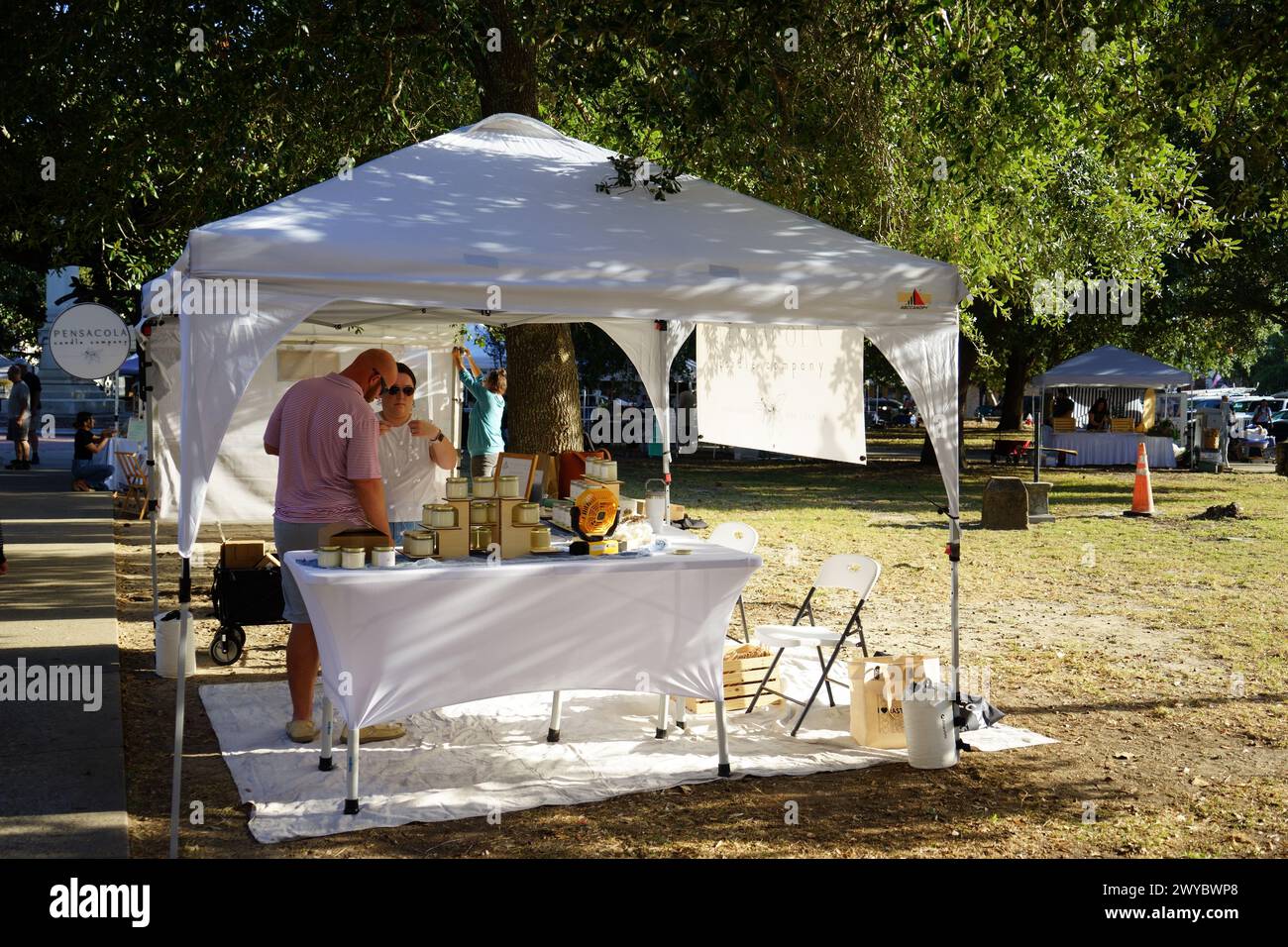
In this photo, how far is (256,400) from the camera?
13984 mm

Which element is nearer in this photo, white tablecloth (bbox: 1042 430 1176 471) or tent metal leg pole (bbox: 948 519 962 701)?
tent metal leg pole (bbox: 948 519 962 701)

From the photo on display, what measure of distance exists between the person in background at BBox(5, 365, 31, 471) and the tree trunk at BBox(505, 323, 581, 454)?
45.6 ft

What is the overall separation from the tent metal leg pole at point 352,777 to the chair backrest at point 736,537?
112 inches

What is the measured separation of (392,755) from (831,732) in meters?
2.29

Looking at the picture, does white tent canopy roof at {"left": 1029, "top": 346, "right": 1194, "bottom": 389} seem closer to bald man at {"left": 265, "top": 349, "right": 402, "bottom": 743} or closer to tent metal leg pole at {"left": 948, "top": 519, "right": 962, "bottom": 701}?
tent metal leg pole at {"left": 948, "top": 519, "right": 962, "bottom": 701}

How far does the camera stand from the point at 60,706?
6.86m

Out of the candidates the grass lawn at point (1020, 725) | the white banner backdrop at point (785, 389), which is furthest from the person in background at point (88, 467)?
the white banner backdrop at point (785, 389)

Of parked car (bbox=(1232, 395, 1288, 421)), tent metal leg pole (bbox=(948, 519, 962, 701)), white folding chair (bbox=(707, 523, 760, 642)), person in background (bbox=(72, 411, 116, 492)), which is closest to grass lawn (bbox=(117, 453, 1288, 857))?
tent metal leg pole (bbox=(948, 519, 962, 701))

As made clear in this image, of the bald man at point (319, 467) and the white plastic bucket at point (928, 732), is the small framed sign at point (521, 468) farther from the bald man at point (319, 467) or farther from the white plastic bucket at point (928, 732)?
the white plastic bucket at point (928, 732)

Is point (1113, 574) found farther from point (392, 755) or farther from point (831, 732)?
point (392, 755)

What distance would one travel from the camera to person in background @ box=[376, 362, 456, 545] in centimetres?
693

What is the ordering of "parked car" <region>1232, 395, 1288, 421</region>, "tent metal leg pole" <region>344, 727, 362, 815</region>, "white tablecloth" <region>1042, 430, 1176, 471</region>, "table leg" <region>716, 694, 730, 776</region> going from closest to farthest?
"tent metal leg pole" <region>344, 727, 362, 815</region> → "table leg" <region>716, 694, 730, 776</region> → "white tablecloth" <region>1042, 430, 1176, 471</region> → "parked car" <region>1232, 395, 1288, 421</region>

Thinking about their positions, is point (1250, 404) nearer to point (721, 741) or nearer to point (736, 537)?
point (736, 537)

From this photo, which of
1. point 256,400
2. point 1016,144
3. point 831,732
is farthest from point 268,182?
point 831,732
